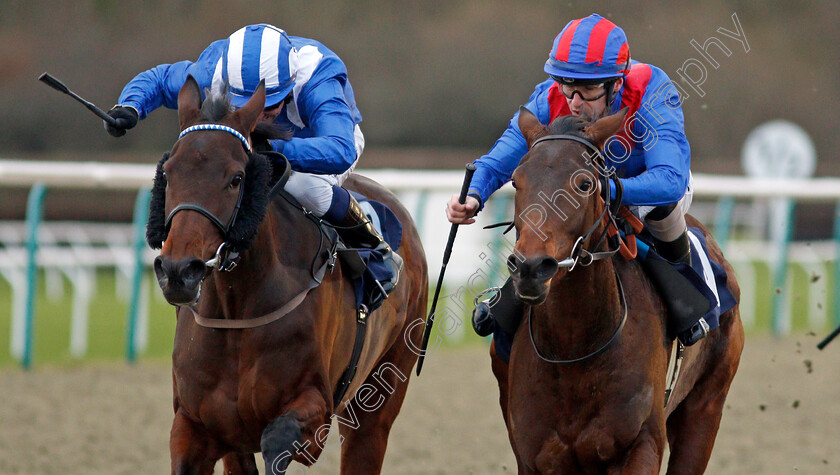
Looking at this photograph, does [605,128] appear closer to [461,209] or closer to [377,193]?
[461,209]

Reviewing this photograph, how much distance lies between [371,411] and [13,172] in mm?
4120

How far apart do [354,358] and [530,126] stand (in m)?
1.22

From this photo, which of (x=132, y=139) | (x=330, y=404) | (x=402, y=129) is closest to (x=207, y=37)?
(x=132, y=139)

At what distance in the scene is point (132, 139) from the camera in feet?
51.1

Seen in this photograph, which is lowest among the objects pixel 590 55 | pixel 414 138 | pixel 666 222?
pixel 414 138

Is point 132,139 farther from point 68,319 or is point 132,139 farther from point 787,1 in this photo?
point 787,1

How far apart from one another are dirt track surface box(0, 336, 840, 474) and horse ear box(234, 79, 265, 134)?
2.66 metres

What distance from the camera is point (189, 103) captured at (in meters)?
3.65

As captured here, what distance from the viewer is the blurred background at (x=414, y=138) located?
799cm

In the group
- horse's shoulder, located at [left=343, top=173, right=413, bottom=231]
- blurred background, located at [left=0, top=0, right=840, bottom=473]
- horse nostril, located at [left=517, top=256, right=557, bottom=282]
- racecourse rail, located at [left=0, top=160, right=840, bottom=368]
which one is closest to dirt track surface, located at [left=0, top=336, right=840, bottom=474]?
blurred background, located at [left=0, top=0, right=840, bottom=473]

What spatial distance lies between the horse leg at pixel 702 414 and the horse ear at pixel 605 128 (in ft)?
4.41

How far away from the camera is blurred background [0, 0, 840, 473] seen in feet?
26.2

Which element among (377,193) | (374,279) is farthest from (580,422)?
(377,193)

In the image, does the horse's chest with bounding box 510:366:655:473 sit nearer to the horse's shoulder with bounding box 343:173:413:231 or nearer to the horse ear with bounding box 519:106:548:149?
the horse ear with bounding box 519:106:548:149
